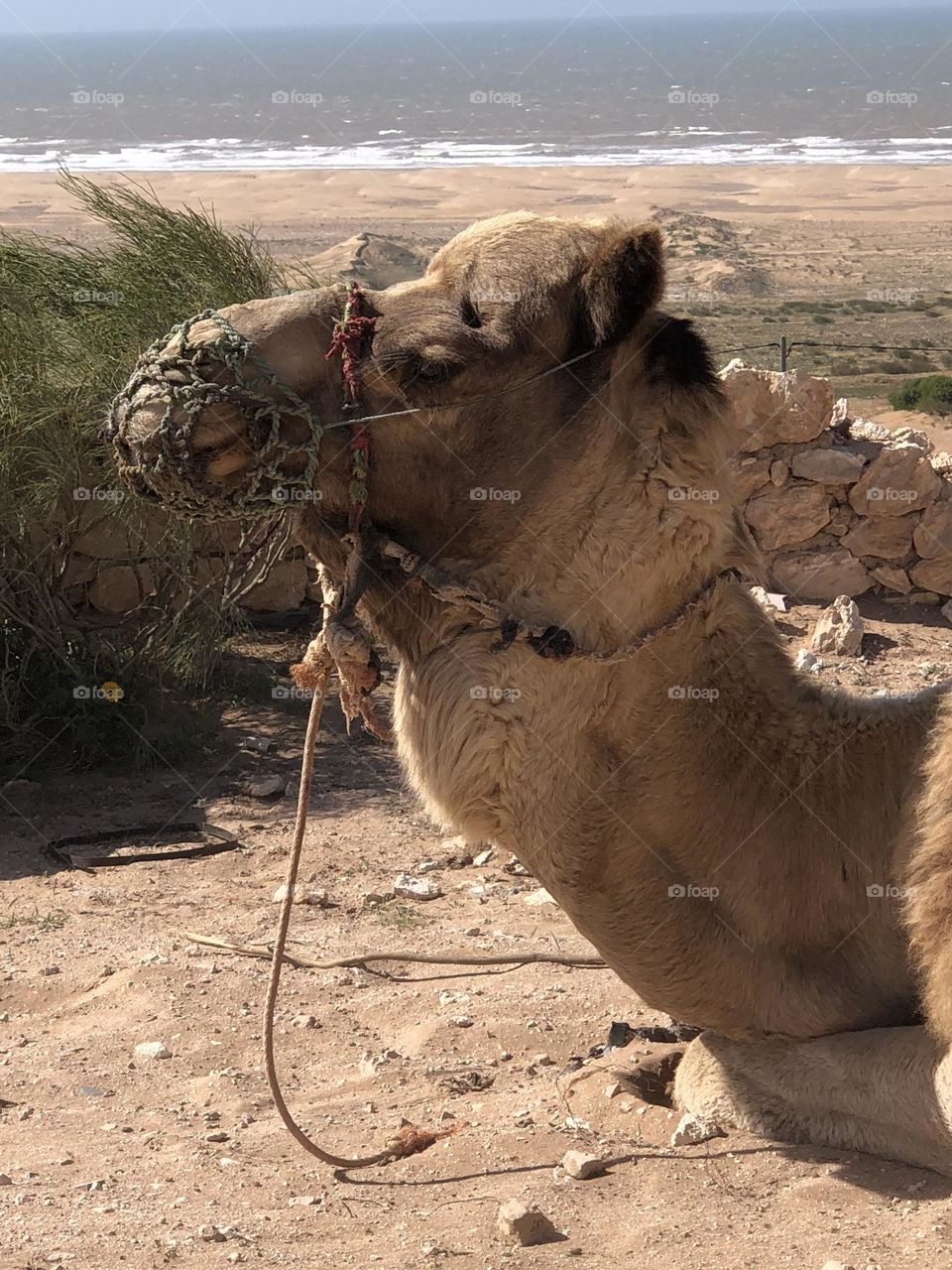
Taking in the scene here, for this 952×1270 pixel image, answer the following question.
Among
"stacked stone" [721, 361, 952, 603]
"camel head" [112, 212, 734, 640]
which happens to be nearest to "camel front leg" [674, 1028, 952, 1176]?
"camel head" [112, 212, 734, 640]

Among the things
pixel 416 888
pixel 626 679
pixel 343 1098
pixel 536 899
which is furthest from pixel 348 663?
pixel 416 888

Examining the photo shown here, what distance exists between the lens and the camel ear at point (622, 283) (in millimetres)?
2982

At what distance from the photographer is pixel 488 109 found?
352 feet

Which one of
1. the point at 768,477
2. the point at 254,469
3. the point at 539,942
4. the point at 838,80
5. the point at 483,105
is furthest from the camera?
the point at 838,80

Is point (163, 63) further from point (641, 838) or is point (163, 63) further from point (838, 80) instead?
point (641, 838)

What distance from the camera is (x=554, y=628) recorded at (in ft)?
10.1

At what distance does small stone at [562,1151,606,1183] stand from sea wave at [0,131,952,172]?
67.4m

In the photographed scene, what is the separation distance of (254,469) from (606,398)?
741 millimetres

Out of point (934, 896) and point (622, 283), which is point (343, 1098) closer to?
point (934, 896)

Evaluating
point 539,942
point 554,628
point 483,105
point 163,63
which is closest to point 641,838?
point 554,628

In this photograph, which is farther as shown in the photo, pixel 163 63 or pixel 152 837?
pixel 163 63

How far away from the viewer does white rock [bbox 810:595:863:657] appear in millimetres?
10555

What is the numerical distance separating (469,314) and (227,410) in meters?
0.55

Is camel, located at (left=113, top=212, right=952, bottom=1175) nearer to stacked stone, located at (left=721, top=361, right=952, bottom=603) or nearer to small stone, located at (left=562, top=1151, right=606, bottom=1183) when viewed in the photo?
small stone, located at (left=562, top=1151, right=606, bottom=1183)
